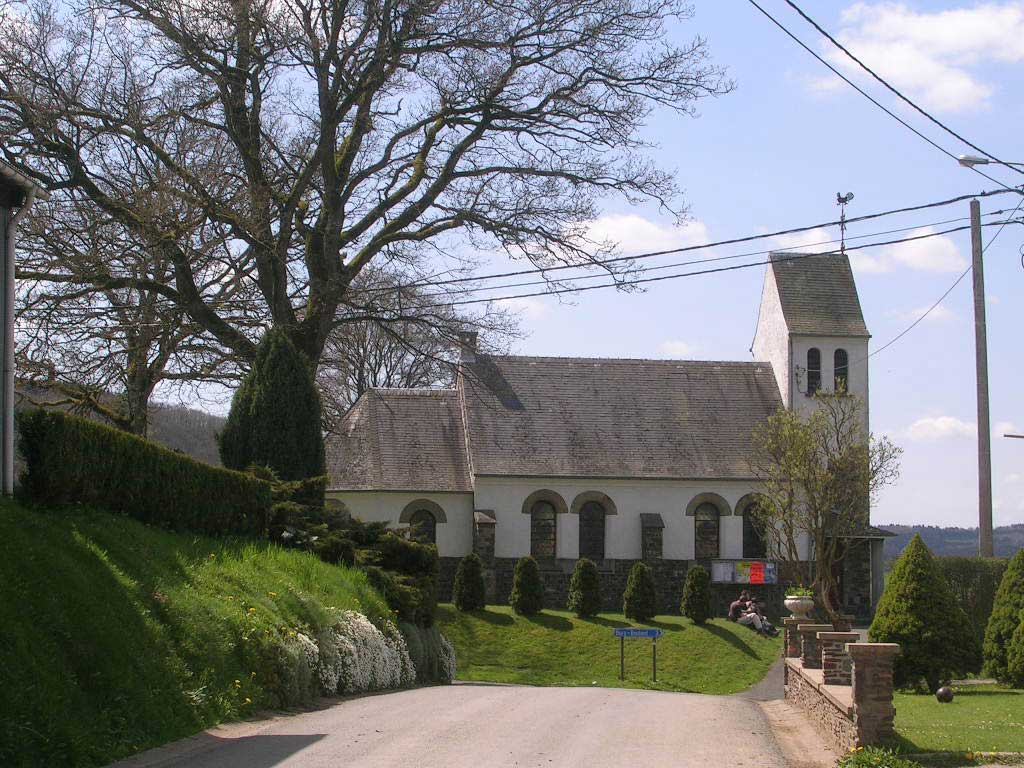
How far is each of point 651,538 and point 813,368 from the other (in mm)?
9680

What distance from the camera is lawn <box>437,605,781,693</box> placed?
29203 millimetres

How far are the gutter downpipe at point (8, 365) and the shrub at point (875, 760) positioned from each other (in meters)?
8.71

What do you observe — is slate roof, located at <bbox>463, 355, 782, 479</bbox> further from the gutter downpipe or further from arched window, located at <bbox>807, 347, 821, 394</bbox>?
the gutter downpipe

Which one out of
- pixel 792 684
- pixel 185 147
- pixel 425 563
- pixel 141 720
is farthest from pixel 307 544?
pixel 141 720

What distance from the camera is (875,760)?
1045 cm

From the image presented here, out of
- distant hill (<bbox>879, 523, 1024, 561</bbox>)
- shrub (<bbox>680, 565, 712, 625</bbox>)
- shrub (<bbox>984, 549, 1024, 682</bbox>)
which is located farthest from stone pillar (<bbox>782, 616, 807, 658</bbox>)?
distant hill (<bbox>879, 523, 1024, 561</bbox>)

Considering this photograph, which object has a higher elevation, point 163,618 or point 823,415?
point 823,415

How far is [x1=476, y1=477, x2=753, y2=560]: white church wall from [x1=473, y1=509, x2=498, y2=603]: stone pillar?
90cm

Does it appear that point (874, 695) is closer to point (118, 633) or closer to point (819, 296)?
point (118, 633)

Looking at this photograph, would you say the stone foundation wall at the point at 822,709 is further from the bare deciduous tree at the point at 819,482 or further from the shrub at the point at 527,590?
the shrub at the point at 527,590

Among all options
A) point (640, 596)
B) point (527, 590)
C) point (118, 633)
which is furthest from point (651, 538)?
point (118, 633)

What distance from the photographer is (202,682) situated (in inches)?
454

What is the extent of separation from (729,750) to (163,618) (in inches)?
233

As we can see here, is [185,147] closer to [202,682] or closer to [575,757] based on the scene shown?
[202,682]
